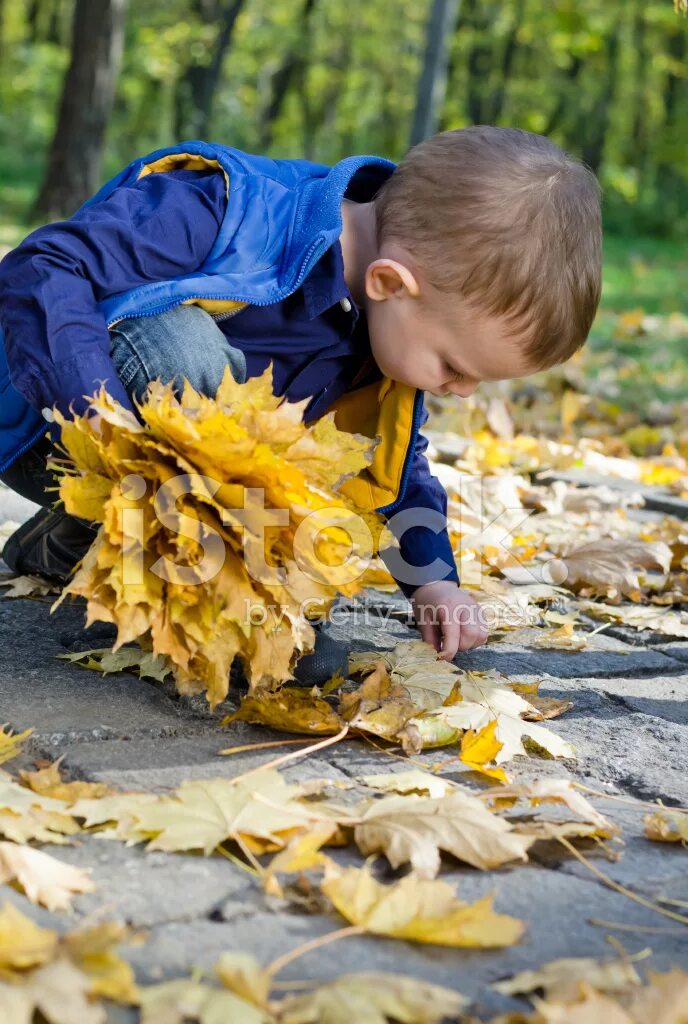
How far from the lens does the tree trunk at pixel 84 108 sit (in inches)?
336

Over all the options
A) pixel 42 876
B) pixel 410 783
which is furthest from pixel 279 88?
pixel 42 876

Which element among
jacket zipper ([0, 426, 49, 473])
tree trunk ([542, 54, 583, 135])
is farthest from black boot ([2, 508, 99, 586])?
tree trunk ([542, 54, 583, 135])

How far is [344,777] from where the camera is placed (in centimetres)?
156

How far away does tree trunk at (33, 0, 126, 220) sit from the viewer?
855 cm

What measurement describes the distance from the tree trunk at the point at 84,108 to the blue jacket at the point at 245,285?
23.1ft

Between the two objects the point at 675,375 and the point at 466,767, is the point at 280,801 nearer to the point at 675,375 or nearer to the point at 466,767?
the point at 466,767

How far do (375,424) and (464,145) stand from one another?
60 centimetres

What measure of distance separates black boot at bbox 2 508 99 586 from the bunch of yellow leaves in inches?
26.1

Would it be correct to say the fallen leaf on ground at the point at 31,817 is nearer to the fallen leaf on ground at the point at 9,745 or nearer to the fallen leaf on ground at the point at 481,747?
the fallen leaf on ground at the point at 9,745

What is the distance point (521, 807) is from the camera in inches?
60.1

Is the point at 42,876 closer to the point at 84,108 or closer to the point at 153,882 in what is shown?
the point at 153,882

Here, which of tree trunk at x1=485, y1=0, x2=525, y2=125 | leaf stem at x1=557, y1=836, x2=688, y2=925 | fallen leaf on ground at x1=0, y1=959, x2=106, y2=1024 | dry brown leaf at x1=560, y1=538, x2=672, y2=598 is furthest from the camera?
tree trunk at x1=485, y1=0, x2=525, y2=125

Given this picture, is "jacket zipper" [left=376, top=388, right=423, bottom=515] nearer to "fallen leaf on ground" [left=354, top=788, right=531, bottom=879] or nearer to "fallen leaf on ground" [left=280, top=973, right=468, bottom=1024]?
"fallen leaf on ground" [left=354, top=788, right=531, bottom=879]

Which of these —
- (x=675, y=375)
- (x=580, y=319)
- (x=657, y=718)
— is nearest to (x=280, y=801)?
(x=657, y=718)
